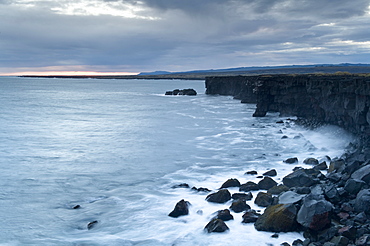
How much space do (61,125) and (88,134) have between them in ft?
28.1

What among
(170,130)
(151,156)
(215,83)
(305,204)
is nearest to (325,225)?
(305,204)

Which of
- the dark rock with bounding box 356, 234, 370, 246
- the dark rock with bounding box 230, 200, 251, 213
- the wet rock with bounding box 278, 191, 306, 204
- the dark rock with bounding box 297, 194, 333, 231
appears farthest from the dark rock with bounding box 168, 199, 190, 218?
the dark rock with bounding box 356, 234, 370, 246

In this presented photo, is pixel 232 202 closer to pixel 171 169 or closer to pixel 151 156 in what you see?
pixel 171 169

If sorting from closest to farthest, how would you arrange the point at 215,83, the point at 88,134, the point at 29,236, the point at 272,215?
the point at 272,215, the point at 29,236, the point at 88,134, the point at 215,83

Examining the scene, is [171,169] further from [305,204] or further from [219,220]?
[305,204]

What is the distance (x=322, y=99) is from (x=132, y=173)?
21.1 meters

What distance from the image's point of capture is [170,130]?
119 ft

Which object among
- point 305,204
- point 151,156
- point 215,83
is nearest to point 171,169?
point 151,156

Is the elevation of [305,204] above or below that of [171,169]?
above

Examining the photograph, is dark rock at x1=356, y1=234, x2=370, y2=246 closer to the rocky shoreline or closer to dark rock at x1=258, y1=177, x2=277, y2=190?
the rocky shoreline

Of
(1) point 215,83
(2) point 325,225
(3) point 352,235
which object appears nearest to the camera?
(3) point 352,235

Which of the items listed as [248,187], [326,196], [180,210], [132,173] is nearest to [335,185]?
[326,196]

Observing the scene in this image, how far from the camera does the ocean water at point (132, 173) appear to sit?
12.3m

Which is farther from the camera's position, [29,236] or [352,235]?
[29,236]
